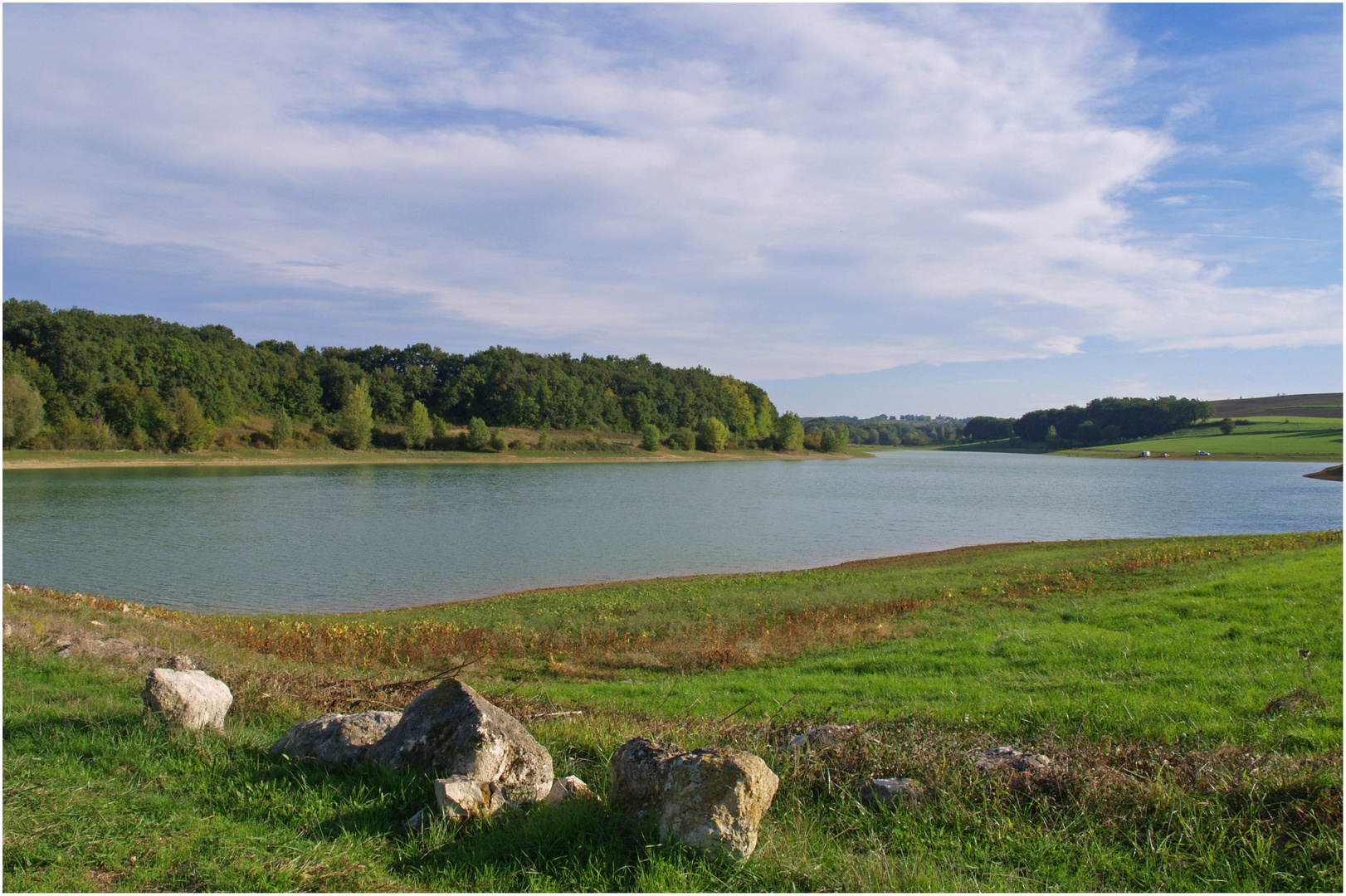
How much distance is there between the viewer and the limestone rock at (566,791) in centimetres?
437

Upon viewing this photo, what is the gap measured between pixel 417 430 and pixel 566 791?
11114cm

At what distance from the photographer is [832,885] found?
359cm

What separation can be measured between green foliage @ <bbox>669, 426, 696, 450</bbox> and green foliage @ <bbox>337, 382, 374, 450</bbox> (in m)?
56.7

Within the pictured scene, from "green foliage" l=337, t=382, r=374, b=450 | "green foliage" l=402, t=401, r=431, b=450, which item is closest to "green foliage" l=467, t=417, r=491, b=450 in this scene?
"green foliage" l=402, t=401, r=431, b=450

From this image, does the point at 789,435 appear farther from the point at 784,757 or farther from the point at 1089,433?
the point at 784,757

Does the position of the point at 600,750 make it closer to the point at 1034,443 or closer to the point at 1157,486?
the point at 1157,486

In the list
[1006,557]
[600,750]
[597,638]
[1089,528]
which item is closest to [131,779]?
[600,750]

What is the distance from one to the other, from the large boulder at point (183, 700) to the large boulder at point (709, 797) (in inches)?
140

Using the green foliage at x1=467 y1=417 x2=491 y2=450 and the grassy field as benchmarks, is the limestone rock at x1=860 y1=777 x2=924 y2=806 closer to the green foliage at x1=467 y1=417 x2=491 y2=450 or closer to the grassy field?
the grassy field

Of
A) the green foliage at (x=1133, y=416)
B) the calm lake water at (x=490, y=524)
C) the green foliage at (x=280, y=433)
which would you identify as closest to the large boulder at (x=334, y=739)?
the calm lake water at (x=490, y=524)

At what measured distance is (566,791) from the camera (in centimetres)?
444

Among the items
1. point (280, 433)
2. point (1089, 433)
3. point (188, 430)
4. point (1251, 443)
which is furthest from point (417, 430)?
point (1089, 433)

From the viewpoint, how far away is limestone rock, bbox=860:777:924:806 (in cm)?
443

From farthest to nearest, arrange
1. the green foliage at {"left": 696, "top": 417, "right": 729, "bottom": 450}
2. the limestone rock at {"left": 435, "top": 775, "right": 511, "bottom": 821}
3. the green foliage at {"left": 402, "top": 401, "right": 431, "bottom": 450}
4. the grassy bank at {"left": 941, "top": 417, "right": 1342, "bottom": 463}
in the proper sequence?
1. the green foliage at {"left": 696, "top": 417, "right": 729, "bottom": 450}
2. the grassy bank at {"left": 941, "top": 417, "right": 1342, "bottom": 463}
3. the green foliage at {"left": 402, "top": 401, "right": 431, "bottom": 450}
4. the limestone rock at {"left": 435, "top": 775, "right": 511, "bottom": 821}
